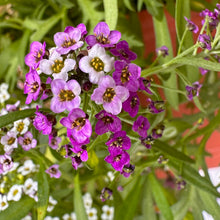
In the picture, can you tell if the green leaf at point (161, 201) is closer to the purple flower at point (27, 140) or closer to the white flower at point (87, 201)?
the white flower at point (87, 201)

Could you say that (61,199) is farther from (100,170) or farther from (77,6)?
(77,6)

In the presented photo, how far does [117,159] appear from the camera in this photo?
50cm

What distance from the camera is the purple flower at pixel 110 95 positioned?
45cm

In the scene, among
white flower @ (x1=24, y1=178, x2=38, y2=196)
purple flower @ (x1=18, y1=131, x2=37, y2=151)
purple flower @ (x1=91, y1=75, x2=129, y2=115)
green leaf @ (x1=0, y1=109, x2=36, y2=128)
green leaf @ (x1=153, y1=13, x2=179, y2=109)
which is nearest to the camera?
purple flower @ (x1=91, y1=75, x2=129, y2=115)

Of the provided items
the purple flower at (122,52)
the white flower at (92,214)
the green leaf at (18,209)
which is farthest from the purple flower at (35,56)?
the white flower at (92,214)

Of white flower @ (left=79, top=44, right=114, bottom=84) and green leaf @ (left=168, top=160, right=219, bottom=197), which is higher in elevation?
white flower @ (left=79, top=44, right=114, bottom=84)

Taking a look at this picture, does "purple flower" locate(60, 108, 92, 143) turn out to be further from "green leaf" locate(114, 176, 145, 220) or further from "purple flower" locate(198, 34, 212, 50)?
"green leaf" locate(114, 176, 145, 220)

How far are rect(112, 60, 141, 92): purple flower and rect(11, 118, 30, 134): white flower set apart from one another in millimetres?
283

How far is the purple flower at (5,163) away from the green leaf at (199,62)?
0.41 m

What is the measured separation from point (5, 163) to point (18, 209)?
182mm

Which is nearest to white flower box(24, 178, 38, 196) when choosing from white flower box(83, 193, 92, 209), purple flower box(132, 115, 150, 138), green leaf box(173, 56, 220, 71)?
white flower box(83, 193, 92, 209)

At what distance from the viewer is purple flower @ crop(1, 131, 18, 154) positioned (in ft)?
2.13

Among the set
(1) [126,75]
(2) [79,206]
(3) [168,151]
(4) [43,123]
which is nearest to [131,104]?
(1) [126,75]

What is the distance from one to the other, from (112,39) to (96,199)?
2.42 ft
